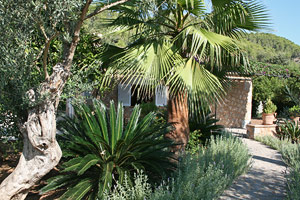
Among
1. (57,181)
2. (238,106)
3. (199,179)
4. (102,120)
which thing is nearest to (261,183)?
(199,179)

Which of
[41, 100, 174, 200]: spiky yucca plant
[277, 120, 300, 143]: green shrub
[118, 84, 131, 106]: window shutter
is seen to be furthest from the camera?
[118, 84, 131, 106]: window shutter

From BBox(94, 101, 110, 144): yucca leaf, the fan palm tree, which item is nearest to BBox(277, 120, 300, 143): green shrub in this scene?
the fan palm tree

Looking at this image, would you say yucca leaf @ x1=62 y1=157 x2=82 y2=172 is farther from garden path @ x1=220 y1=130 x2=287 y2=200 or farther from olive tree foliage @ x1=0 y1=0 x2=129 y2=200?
garden path @ x1=220 y1=130 x2=287 y2=200

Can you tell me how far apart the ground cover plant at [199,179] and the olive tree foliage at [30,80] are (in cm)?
95

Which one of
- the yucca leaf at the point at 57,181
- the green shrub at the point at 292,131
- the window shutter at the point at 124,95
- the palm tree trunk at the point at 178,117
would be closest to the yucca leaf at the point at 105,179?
the yucca leaf at the point at 57,181

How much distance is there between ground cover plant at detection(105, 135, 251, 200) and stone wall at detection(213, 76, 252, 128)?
6822mm

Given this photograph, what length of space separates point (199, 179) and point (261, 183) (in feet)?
4.98

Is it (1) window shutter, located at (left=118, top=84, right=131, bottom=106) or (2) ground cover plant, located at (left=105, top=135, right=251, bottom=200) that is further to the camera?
(1) window shutter, located at (left=118, top=84, right=131, bottom=106)

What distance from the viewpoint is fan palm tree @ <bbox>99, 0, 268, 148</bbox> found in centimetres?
419

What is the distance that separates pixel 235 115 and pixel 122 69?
379 inches

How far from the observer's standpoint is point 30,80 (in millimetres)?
3338

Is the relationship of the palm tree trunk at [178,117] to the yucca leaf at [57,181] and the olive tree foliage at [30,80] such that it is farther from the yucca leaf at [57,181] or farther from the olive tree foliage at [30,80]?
the olive tree foliage at [30,80]

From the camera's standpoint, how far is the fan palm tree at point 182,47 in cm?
419

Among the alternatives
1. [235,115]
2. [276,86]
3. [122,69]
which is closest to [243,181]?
[122,69]
